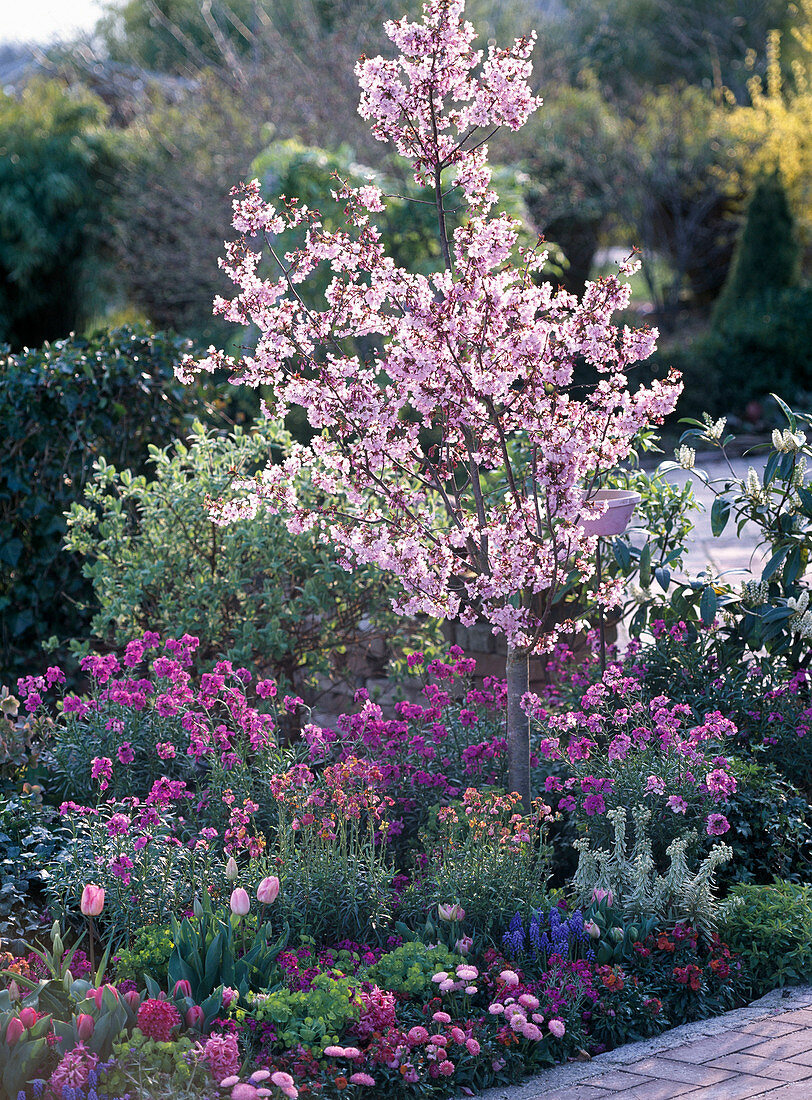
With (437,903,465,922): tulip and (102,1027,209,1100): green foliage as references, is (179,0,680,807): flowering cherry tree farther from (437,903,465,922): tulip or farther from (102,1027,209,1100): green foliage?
(102,1027,209,1100): green foliage

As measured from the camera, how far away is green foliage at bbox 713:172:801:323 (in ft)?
43.3

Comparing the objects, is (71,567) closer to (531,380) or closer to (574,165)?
(531,380)

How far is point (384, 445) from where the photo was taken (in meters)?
3.32

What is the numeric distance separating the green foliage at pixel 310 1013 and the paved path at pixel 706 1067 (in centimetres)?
38

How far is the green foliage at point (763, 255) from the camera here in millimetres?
13188

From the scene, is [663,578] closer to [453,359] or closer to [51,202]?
[453,359]

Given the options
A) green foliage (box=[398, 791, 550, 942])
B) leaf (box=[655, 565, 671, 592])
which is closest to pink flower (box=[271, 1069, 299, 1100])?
green foliage (box=[398, 791, 550, 942])

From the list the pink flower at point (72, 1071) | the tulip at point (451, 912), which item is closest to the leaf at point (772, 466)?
the tulip at point (451, 912)

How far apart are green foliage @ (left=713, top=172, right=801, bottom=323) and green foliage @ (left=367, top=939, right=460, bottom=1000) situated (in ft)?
37.3

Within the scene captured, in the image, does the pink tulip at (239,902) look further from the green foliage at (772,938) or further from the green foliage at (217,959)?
the green foliage at (772,938)

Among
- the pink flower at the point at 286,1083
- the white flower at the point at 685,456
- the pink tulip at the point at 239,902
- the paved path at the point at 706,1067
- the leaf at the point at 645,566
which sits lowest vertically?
the paved path at the point at 706,1067

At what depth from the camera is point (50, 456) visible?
5746 millimetres

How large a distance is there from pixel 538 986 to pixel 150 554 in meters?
2.83

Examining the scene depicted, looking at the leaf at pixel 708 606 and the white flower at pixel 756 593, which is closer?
the leaf at pixel 708 606
